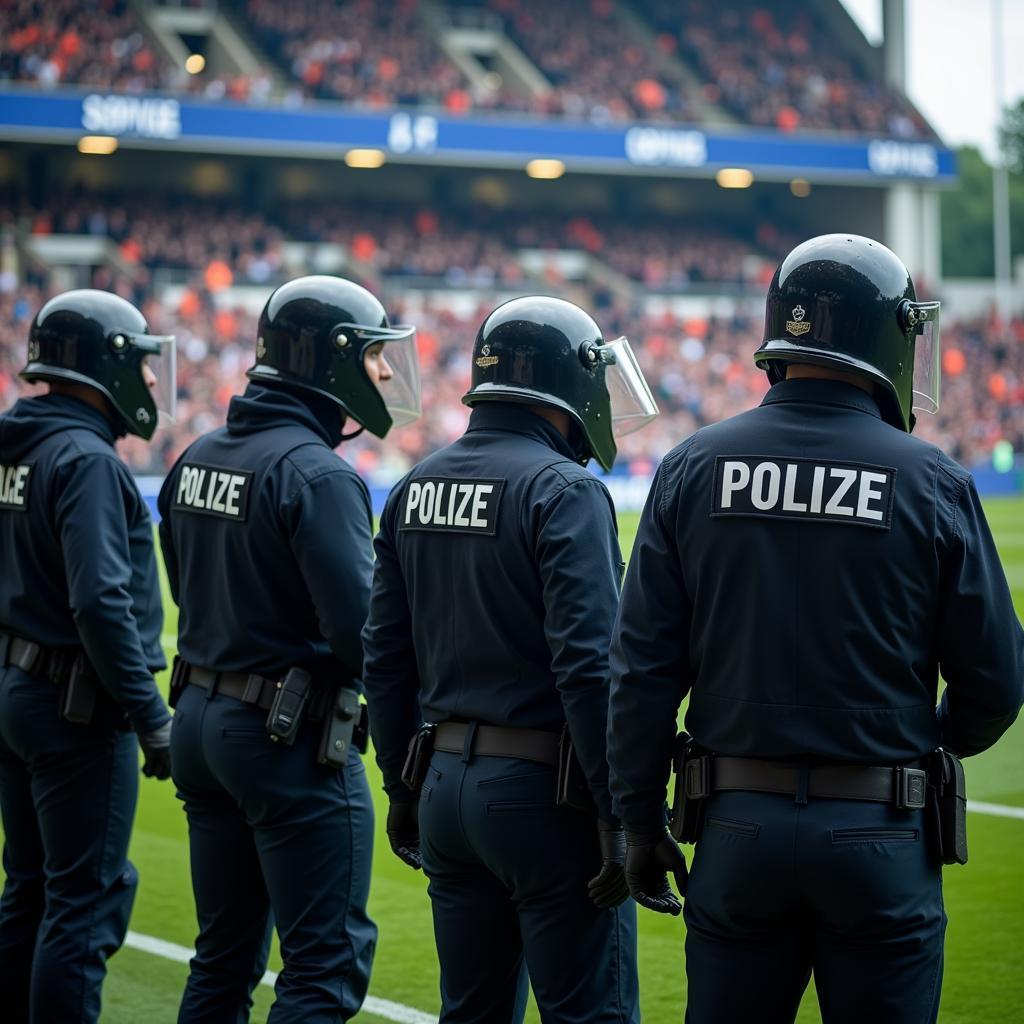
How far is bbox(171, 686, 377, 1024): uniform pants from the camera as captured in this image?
3.86 m

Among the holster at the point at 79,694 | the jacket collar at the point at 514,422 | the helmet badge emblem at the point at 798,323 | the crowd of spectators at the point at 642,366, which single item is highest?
the crowd of spectators at the point at 642,366

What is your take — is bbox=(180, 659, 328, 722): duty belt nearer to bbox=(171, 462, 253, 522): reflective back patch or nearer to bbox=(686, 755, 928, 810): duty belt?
bbox=(171, 462, 253, 522): reflective back patch

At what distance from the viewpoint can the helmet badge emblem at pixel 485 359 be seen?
372 cm

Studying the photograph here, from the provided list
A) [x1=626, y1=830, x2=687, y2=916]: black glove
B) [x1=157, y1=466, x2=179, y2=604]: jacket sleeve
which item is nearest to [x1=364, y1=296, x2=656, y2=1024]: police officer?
[x1=626, y1=830, x2=687, y2=916]: black glove

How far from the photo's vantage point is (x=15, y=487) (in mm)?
4562

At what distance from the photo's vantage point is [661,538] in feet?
10.0

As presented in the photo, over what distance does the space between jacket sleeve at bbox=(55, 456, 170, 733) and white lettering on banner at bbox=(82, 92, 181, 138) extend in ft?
93.5

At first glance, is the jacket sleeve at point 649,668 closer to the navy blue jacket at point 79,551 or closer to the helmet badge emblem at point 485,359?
the helmet badge emblem at point 485,359

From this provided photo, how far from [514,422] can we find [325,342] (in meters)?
0.96

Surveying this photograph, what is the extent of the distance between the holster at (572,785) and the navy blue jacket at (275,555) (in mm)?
854

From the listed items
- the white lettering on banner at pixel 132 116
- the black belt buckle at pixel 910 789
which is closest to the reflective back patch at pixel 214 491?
the black belt buckle at pixel 910 789

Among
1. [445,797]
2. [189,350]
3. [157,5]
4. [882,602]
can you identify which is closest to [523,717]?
[445,797]

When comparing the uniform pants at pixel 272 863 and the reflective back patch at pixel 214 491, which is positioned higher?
the reflective back patch at pixel 214 491

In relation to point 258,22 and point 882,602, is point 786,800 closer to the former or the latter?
point 882,602
